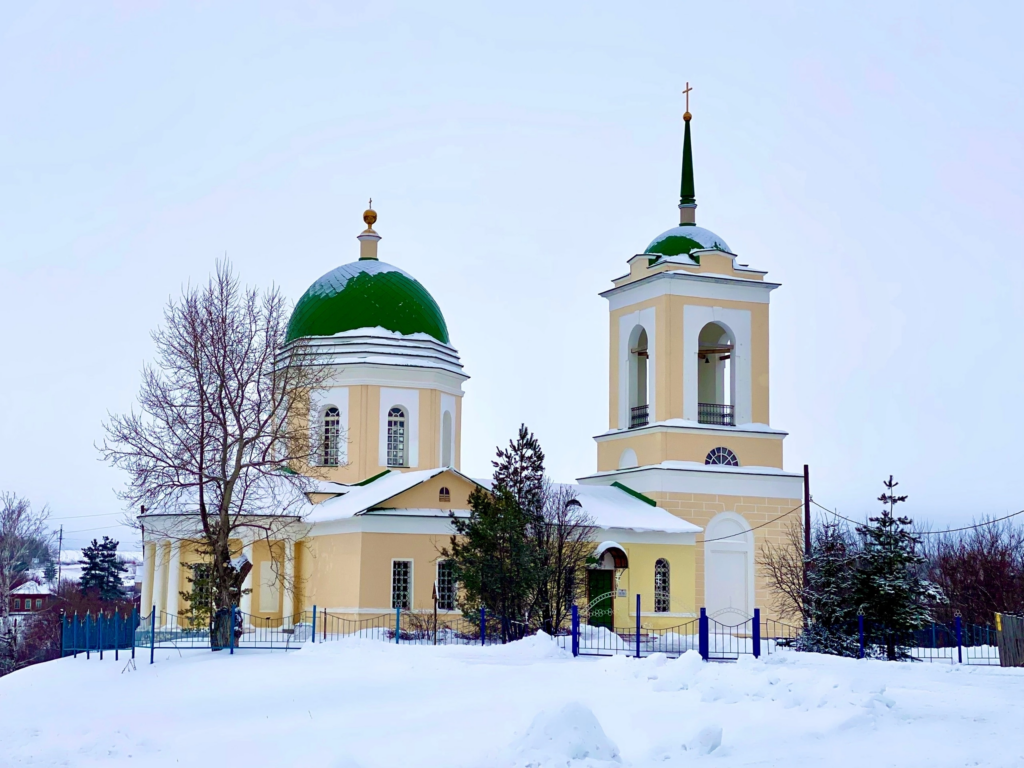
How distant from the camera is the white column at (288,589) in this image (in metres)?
33.8

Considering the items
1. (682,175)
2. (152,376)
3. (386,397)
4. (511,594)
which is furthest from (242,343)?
(682,175)

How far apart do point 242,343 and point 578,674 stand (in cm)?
1154

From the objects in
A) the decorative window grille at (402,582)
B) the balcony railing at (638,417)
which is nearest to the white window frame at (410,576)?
the decorative window grille at (402,582)

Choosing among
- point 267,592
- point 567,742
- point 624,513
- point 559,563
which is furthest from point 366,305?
point 567,742

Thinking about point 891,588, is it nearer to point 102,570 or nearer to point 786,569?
point 786,569

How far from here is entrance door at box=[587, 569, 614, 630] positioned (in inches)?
1299

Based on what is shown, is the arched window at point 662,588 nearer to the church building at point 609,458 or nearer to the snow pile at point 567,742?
the church building at point 609,458

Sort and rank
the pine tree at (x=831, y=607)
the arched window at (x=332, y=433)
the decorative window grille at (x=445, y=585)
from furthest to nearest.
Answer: the arched window at (x=332, y=433)
the decorative window grille at (x=445, y=585)
the pine tree at (x=831, y=607)

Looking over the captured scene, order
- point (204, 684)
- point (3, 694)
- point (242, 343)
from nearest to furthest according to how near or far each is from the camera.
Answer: point (204, 684) → point (3, 694) → point (242, 343)

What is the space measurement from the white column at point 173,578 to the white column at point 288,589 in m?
2.68

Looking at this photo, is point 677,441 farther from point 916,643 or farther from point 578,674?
point 578,674

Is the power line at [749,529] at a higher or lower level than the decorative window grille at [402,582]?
higher

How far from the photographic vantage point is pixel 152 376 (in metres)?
26.3

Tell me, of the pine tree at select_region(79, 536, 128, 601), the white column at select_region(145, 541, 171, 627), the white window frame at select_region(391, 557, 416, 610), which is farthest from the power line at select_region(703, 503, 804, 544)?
the pine tree at select_region(79, 536, 128, 601)
